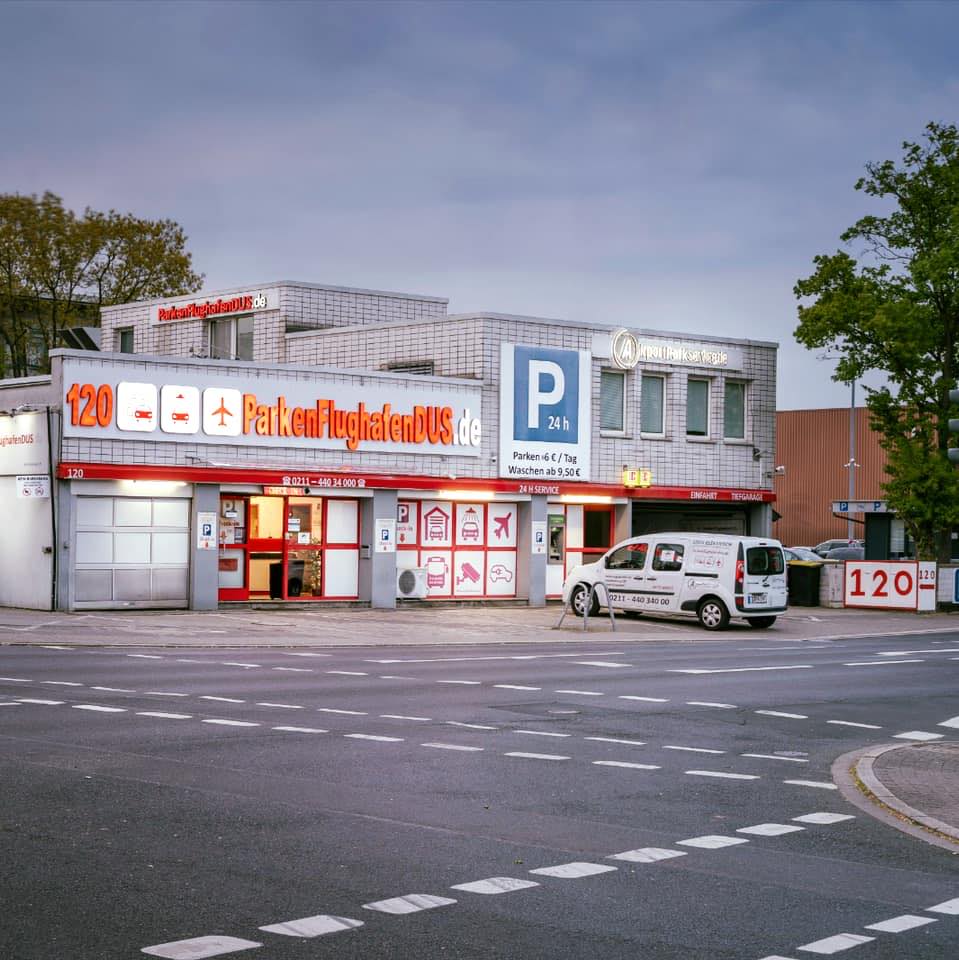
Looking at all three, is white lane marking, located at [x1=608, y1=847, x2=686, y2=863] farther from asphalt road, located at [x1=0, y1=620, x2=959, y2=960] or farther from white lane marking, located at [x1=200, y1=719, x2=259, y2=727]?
white lane marking, located at [x1=200, y1=719, x2=259, y2=727]

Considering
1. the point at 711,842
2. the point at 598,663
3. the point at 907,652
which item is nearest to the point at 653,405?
the point at 907,652

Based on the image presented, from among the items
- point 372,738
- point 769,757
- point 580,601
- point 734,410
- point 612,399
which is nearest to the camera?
point 769,757

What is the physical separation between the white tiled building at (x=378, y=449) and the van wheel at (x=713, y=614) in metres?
6.87

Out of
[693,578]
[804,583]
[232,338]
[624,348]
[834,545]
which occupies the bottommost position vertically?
[804,583]

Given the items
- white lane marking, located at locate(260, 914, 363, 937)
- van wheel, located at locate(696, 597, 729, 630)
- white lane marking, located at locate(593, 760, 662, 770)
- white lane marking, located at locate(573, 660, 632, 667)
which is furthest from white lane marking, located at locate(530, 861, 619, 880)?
van wheel, located at locate(696, 597, 729, 630)

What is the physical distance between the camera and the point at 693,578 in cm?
3250

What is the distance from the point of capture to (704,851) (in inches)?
360

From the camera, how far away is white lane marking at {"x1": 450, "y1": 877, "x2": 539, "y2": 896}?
7863 millimetres

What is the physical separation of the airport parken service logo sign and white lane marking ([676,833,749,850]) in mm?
30954

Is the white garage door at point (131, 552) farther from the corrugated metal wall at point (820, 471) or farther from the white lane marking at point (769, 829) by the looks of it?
the corrugated metal wall at point (820, 471)

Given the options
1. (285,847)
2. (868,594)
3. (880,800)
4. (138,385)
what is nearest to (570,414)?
Answer: (868,594)

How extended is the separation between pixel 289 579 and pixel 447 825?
2537 cm

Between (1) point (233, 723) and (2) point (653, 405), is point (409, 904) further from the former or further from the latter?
(2) point (653, 405)

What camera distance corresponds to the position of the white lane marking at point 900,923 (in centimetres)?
737
